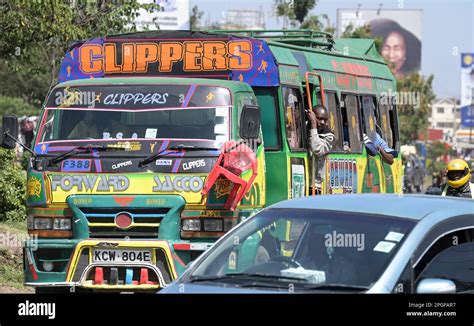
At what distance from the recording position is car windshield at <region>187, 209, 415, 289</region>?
22.6ft

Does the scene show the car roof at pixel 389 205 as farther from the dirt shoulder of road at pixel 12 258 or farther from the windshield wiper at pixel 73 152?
the dirt shoulder of road at pixel 12 258

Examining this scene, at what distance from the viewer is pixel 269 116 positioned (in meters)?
13.1

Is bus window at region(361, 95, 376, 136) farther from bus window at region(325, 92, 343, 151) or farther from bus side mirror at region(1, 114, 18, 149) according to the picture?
bus side mirror at region(1, 114, 18, 149)

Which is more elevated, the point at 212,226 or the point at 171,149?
the point at 171,149

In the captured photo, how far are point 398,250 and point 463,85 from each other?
7419 centimetres

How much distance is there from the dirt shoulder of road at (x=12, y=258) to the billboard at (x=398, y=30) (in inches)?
3996

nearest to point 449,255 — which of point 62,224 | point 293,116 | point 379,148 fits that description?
point 62,224

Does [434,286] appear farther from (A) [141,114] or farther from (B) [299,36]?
(B) [299,36]

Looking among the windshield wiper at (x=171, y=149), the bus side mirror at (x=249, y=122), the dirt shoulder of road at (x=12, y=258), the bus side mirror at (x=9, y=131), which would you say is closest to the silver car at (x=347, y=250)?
the windshield wiper at (x=171, y=149)

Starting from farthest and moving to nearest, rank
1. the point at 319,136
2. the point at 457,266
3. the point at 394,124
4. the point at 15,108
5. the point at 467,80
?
1. the point at 467,80
2. the point at 15,108
3. the point at 394,124
4. the point at 319,136
5. the point at 457,266

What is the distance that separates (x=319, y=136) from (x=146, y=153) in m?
3.34
